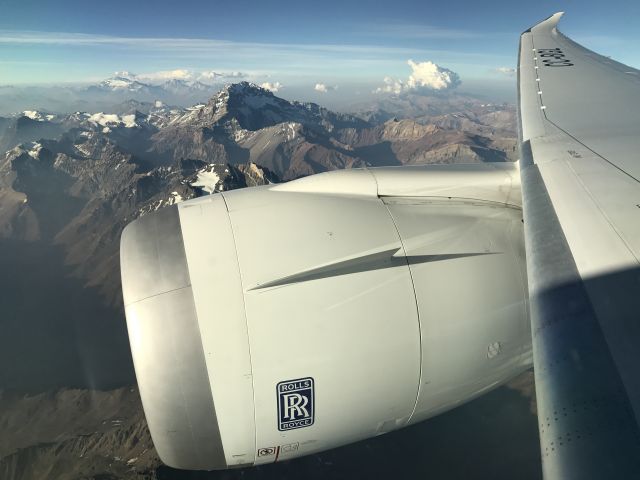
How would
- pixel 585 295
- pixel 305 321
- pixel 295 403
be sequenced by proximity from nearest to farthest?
1. pixel 585 295
2. pixel 305 321
3. pixel 295 403

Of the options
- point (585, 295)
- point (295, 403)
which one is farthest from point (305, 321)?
point (585, 295)

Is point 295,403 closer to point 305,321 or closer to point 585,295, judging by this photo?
point 305,321

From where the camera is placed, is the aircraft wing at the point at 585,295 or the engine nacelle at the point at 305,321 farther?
the engine nacelle at the point at 305,321

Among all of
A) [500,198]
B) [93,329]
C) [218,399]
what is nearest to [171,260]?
[218,399]

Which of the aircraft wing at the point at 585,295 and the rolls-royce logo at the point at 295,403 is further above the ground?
the aircraft wing at the point at 585,295

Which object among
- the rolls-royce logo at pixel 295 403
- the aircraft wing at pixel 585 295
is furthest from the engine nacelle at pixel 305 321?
the aircraft wing at pixel 585 295

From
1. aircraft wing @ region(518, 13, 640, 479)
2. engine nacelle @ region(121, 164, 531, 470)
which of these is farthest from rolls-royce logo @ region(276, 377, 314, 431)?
aircraft wing @ region(518, 13, 640, 479)

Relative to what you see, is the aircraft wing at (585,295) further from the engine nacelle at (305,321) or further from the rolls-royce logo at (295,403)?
the rolls-royce logo at (295,403)
